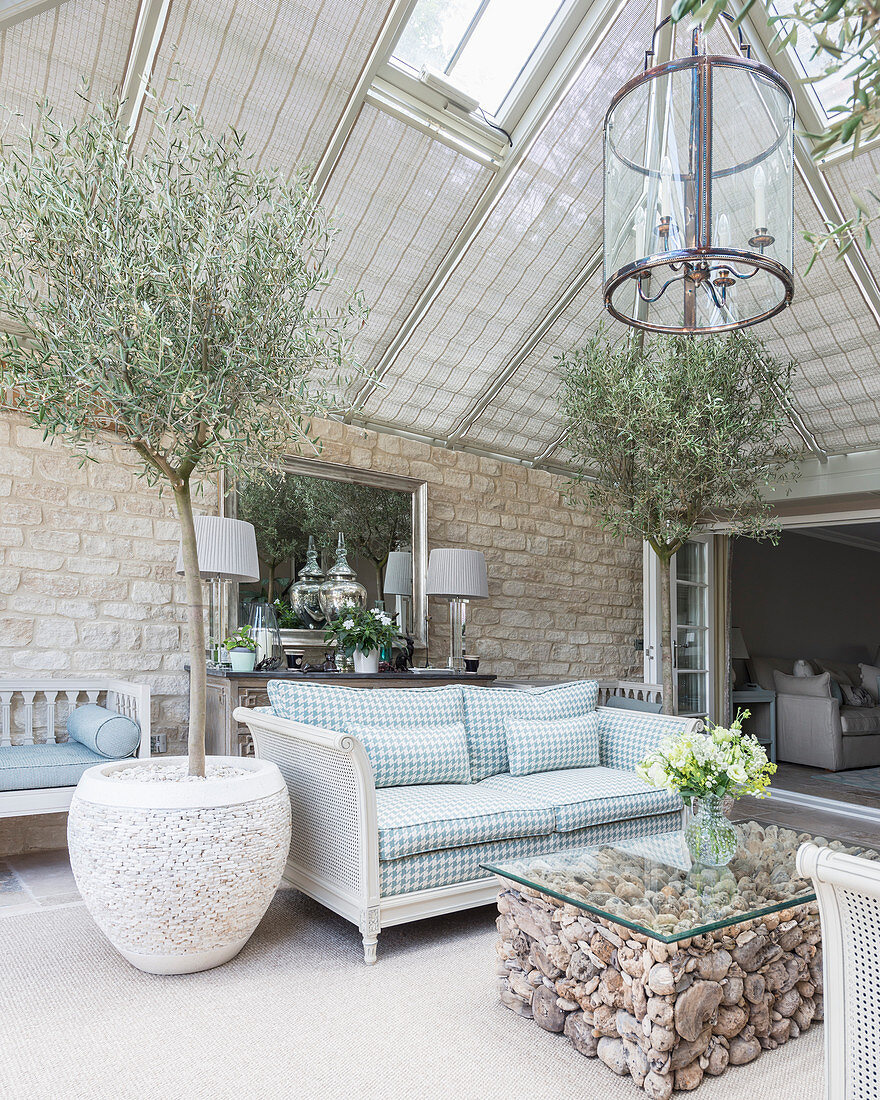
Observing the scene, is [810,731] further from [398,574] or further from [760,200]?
[760,200]

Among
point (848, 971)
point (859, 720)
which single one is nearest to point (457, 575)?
point (848, 971)

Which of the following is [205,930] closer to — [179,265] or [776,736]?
[179,265]

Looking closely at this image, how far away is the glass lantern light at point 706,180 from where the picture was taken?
211 cm

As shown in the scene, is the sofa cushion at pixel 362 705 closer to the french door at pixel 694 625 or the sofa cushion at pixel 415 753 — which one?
the sofa cushion at pixel 415 753

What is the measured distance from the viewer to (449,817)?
9.71 ft

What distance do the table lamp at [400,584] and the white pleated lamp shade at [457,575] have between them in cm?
22

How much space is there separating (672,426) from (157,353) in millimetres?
2974

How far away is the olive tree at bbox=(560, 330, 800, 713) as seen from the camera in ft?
14.6

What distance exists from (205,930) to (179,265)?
2.05 m

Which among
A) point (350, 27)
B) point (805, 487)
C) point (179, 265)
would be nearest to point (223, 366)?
point (179, 265)

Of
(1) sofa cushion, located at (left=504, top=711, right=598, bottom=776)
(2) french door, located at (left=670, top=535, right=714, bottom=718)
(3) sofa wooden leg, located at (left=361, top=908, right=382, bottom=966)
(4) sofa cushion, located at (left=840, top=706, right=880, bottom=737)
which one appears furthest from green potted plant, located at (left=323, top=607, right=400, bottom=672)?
(4) sofa cushion, located at (left=840, top=706, right=880, bottom=737)

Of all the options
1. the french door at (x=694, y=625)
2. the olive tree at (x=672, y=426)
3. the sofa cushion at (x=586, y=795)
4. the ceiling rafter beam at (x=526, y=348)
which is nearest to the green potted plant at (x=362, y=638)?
the sofa cushion at (x=586, y=795)

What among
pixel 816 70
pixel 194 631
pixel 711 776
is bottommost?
pixel 711 776

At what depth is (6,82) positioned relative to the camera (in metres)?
3.29
